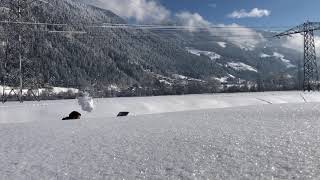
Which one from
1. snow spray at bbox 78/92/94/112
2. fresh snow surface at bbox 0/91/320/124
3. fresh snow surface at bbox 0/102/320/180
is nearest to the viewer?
fresh snow surface at bbox 0/102/320/180

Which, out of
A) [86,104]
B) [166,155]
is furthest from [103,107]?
[166,155]

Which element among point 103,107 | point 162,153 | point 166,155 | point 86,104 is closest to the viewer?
point 166,155

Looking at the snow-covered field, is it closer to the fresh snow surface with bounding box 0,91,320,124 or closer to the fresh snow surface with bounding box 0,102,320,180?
the fresh snow surface with bounding box 0,102,320,180

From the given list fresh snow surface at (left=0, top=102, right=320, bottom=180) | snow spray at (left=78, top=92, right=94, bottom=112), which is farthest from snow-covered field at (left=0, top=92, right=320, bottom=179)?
snow spray at (left=78, top=92, right=94, bottom=112)

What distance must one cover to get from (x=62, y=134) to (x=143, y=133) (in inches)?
137

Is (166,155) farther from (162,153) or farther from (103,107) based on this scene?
(103,107)

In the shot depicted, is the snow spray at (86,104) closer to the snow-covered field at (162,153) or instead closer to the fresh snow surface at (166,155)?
the snow-covered field at (162,153)

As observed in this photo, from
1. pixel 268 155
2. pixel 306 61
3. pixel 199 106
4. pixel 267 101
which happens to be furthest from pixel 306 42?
pixel 268 155

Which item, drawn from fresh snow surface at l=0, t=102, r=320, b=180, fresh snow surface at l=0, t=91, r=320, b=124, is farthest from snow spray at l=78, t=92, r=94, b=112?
fresh snow surface at l=0, t=102, r=320, b=180

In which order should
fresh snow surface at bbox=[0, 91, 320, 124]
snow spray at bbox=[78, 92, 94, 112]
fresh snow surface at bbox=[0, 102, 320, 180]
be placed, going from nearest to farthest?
fresh snow surface at bbox=[0, 102, 320, 180]
fresh snow surface at bbox=[0, 91, 320, 124]
snow spray at bbox=[78, 92, 94, 112]

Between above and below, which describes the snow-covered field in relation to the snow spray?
below

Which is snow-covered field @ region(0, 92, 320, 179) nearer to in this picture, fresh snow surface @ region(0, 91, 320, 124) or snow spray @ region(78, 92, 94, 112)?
fresh snow surface @ region(0, 91, 320, 124)

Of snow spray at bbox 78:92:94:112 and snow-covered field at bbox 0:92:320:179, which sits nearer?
snow-covered field at bbox 0:92:320:179

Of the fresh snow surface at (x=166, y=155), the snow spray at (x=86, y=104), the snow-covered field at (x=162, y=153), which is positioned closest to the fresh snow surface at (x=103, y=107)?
the snow spray at (x=86, y=104)
